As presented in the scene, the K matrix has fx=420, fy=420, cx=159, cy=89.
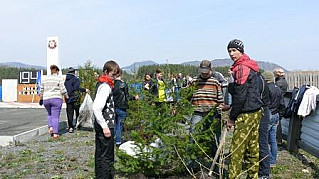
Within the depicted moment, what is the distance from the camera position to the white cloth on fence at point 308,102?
24.9 feet

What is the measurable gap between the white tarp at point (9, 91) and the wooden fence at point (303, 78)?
58.5 ft

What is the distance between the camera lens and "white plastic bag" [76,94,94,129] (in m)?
11.2

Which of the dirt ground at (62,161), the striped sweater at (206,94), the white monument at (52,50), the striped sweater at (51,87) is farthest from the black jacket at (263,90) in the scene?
the white monument at (52,50)

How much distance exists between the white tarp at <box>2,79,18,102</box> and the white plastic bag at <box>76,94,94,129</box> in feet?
59.9

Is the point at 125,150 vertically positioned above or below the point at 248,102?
below

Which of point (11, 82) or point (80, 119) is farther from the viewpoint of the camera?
point (11, 82)

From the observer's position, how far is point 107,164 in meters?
5.43

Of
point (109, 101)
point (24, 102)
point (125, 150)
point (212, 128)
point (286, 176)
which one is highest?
point (109, 101)

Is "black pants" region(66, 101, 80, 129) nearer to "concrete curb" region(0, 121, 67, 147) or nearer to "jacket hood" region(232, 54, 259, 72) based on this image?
"concrete curb" region(0, 121, 67, 147)

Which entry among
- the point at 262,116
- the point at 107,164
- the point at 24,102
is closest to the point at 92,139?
the point at 107,164

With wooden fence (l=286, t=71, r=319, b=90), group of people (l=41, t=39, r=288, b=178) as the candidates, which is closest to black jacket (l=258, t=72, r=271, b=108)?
group of people (l=41, t=39, r=288, b=178)

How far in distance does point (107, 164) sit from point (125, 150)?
494 mm

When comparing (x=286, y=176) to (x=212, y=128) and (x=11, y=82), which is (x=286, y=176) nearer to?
(x=212, y=128)

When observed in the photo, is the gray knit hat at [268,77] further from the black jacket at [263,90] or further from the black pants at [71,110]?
the black pants at [71,110]
